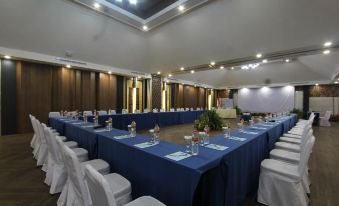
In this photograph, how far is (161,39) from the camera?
7590mm

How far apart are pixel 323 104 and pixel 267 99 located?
379cm

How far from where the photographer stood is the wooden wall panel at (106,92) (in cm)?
912

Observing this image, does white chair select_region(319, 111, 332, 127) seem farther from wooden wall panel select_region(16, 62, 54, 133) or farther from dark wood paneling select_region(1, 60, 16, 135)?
dark wood paneling select_region(1, 60, 16, 135)

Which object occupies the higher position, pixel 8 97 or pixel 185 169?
pixel 8 97

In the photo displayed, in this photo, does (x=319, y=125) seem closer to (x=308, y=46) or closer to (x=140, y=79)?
(x=308, y=46)

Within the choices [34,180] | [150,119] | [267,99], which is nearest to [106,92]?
[150,119]

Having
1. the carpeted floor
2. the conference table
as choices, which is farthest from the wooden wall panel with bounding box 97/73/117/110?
the conference table

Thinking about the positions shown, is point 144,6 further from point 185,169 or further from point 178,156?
point 185,169

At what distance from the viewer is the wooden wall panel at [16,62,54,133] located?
6770 millimetres

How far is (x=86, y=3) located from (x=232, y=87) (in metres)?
14.6

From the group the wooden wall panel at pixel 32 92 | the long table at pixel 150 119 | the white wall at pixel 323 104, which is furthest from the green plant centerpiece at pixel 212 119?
the white wall at pixel 323 104

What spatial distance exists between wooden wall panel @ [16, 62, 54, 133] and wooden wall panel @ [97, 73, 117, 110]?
2201 millimetres

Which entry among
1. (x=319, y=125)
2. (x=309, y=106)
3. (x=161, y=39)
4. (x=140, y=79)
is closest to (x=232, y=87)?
(x=309, y=106)

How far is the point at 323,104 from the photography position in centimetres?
1324
